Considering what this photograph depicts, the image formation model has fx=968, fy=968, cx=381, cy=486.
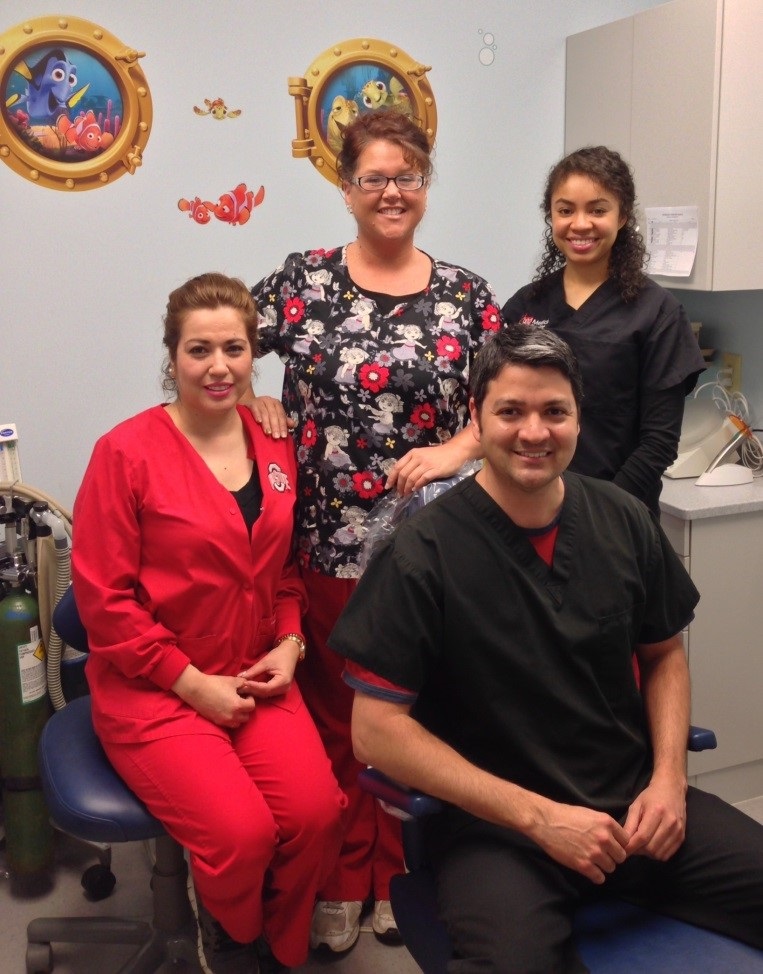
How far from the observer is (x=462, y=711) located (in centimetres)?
140

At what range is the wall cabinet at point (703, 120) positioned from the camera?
2268 mm

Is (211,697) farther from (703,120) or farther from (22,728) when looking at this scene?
(703,120)

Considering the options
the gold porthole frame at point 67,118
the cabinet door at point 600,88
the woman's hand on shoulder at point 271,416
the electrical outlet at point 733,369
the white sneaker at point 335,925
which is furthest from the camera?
the electrical outlet at point 733,369

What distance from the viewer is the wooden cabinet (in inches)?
91.7

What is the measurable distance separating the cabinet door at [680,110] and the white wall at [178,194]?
227 mm

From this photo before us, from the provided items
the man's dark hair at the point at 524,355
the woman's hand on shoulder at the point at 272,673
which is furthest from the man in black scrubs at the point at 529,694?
the woman's hand on shoulder at the point at 272,673

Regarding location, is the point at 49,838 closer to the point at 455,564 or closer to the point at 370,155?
the point at 455,564

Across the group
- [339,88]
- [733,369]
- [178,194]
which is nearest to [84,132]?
[178,194]

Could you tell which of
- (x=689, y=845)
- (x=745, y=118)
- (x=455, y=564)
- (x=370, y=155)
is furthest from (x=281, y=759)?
(x=745, y=118)

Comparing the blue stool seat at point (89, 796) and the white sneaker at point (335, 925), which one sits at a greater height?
the blue stool seat at point (89, 796)

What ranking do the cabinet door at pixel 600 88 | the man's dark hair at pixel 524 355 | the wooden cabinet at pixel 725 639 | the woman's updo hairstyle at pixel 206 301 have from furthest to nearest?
the cabinet door at pixel 600 88, the wooden cabinet at pixel 725 639, the woman's updo hairstyle at pixel 206 301, the man's dark hair at pixel 524 355

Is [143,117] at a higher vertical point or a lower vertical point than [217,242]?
higher

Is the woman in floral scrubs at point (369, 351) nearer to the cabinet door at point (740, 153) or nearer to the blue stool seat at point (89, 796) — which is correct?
the blue stool seat at point (89, 796)

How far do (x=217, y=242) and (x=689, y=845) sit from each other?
1.83 m
